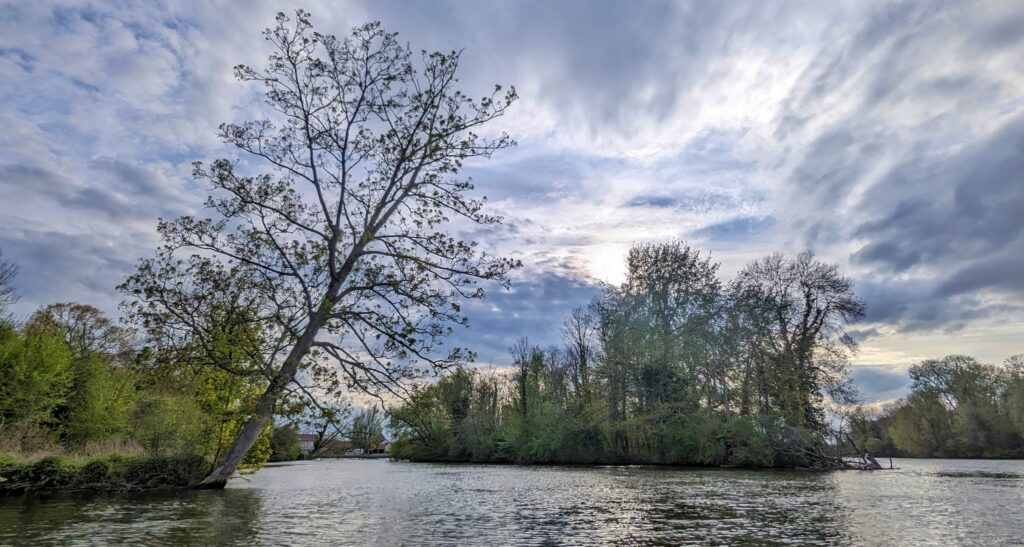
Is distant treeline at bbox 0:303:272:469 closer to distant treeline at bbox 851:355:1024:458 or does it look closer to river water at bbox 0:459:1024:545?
river water at bbox 0:459:1024:545

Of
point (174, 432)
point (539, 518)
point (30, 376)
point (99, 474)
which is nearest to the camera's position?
point (539, 518)

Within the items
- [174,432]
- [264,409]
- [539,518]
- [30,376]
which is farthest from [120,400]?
[539,518]

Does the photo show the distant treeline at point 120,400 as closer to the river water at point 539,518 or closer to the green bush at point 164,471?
the green bush at point 164,471

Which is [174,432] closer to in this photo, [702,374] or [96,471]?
[96,471]

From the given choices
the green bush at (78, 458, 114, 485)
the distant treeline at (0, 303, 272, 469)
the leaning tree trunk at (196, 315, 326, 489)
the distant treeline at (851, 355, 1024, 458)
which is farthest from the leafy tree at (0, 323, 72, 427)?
the distant treeline at (851, 355, 1024, 458)

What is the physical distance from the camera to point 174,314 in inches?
679

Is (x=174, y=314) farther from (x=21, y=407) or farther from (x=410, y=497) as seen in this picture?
Result: (x=21, y=407)

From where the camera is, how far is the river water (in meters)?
10.2

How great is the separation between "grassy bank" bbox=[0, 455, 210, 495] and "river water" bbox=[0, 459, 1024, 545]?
1.28 metres

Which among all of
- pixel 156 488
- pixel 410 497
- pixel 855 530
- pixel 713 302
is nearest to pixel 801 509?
pixel 855 530

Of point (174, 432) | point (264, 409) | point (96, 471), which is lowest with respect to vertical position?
point (96, 471)

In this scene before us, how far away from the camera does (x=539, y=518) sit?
1341 centimetres

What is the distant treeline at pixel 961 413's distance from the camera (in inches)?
2215

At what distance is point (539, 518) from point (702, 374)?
1255 inches
